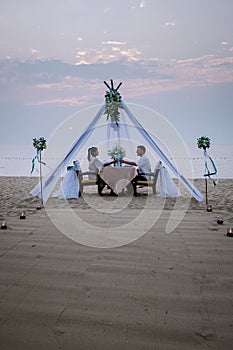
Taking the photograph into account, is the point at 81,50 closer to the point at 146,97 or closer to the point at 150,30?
the point at 150,30

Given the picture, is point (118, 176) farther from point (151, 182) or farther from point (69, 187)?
point (69, 187)

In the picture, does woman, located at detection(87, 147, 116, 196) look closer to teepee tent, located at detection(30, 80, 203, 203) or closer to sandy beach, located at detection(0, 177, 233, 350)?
teepee tent, located at detection(30, 80, 203, 203)

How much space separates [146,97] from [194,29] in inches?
232

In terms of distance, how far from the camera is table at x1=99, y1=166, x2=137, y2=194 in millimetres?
Result: 6695

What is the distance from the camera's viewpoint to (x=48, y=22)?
10.3 meters

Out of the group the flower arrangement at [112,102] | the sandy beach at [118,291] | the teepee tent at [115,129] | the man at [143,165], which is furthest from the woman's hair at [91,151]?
the sandy beach at [118,291]

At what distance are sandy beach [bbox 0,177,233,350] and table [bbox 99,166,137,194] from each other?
123 inches

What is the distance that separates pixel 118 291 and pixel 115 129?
611 centimetres

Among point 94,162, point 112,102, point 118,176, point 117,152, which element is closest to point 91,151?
point 94,162

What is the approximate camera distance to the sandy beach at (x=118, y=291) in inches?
58.9

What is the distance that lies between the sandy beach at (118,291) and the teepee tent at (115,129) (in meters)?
2.91

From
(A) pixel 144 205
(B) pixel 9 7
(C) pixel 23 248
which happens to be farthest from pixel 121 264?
(B) pixel 9 7

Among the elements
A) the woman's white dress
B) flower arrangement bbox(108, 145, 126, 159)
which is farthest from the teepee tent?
flower arrangement bbox(108, 145, 126, 159)

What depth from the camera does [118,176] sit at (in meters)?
6.74
